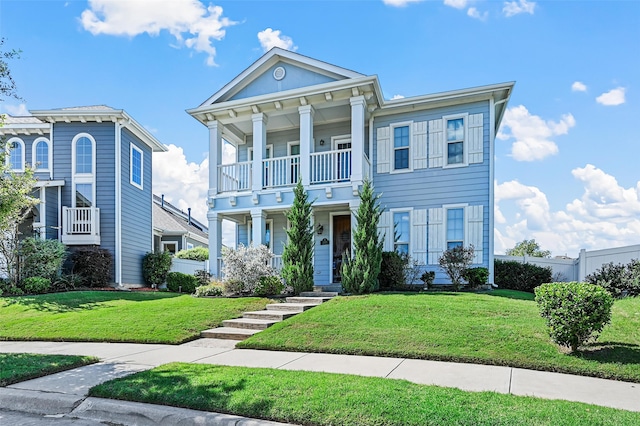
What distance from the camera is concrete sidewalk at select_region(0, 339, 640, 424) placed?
13.7ft

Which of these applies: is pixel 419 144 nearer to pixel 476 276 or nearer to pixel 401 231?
pixel 401 231

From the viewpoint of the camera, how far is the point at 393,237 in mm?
13195

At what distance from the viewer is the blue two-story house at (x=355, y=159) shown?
12.3m

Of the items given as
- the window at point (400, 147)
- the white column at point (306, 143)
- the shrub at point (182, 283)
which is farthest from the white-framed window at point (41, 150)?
the window at point (400, 147)

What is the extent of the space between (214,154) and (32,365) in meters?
9.11

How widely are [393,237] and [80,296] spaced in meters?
9.71

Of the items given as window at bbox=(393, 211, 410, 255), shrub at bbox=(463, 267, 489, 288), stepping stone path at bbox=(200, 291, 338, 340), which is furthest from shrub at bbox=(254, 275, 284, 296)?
shrub at bbox=(463, 267, 489, 288)

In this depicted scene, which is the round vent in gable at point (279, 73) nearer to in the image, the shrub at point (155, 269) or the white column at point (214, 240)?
the white column at point (214, 240)

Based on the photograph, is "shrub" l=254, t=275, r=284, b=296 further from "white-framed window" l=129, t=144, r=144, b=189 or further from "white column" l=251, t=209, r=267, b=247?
"white-framed window" l=129, t=144, r=144, b=189

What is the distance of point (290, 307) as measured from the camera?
371 inches

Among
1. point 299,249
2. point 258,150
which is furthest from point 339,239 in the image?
point 258,150

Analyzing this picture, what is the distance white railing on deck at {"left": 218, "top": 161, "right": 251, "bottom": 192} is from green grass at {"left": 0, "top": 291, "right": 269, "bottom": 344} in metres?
4.15

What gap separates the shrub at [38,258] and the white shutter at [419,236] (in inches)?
489

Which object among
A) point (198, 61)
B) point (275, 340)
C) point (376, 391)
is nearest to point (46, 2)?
point (198, 61)
